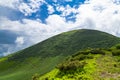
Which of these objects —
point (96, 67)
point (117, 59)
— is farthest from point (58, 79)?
point (117, 59)

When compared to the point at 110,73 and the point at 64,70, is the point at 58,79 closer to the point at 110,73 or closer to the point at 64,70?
the point at 64,70

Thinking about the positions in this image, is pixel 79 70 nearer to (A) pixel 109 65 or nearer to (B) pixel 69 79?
(B) pixel 69 79

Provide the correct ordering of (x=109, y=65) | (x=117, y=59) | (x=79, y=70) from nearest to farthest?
(x=79, y=70)
(x=109, y=65)
(x=117, y=59)

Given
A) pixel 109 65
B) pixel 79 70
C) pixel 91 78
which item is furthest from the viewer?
pixel 109 65

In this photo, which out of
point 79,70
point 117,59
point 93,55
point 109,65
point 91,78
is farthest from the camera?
point 93,55

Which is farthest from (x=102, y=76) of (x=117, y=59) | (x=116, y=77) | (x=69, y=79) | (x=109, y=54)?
(x=109, y=54)

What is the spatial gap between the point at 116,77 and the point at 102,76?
5.81 ft

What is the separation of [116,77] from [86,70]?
164 inches

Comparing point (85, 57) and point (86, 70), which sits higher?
point (85, 57)

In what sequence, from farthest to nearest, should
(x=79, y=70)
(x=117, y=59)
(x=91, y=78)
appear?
(x=117, y=59) < (x=79, y=70) < (x=91, y=78)

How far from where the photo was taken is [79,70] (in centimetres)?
3444

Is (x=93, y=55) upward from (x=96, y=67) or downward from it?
upward

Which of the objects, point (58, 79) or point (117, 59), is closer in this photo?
point (58, 79)

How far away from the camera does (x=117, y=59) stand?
138 ft
